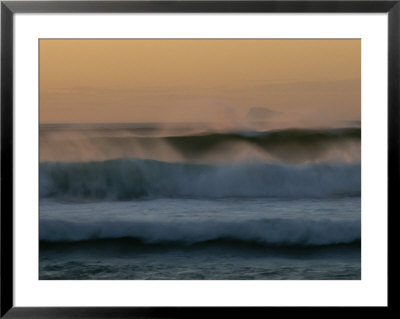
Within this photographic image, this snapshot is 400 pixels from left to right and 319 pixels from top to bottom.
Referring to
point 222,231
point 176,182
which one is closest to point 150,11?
point 176,182

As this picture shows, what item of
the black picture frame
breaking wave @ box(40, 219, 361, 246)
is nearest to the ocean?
breaking wave @ box(40, 219, 361, 246)

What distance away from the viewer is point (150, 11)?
195cm

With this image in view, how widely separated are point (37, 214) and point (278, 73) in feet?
3.00

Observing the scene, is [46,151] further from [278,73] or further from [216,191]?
[278,73]

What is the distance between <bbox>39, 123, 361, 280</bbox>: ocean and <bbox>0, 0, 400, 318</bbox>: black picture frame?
104 millimetres

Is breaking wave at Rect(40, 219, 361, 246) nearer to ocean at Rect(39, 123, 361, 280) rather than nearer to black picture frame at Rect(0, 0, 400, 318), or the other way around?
ocean at Rect(39, 123, 361, 280)

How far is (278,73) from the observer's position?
2.03m

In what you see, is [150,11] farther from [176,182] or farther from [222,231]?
[222,231]

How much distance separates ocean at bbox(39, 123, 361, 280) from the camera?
1.99m

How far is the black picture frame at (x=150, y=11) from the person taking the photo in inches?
76.0

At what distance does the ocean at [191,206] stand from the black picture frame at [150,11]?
0.34 ft

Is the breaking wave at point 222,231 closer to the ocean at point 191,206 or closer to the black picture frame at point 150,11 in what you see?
the ocean at point 191,206

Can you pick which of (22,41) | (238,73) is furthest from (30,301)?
(238,73)

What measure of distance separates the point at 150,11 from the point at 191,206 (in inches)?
25.3
